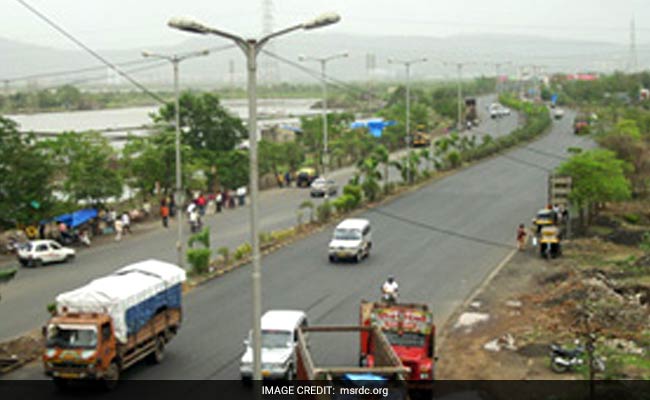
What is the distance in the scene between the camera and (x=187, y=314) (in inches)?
989

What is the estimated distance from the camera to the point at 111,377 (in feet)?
58.7

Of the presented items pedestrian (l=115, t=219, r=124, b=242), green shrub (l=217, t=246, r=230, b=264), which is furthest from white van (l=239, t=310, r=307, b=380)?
pedestrian (l=115, t=219, r=124, b=242)

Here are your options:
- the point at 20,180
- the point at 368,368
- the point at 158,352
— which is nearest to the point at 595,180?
the point at 158,352

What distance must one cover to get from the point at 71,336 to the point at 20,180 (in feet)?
64.2

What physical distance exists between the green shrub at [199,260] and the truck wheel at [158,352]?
951 cm

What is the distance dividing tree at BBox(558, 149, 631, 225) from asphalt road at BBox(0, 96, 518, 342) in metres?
14.0

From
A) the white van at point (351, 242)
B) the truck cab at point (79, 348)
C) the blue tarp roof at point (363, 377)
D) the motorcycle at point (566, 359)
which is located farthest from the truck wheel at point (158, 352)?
the white van at point (351, 242)

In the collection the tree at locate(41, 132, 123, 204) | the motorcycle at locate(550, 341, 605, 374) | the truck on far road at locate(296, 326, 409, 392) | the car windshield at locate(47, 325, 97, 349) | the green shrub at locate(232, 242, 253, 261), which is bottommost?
the green shrub at locate(232, 242, 253, 261)

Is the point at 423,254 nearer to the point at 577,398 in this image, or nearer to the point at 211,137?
the point at 577,398

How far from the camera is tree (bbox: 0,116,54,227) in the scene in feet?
115

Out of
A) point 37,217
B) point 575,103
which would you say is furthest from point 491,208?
point 575,103

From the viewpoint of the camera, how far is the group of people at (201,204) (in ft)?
136

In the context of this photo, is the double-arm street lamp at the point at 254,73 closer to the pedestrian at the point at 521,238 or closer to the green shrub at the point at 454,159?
the pedestrian at the point at 521,238

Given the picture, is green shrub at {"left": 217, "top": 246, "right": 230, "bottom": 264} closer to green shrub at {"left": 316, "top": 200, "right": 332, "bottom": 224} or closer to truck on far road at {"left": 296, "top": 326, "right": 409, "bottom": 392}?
green shrub at {"left": 316, "top": 200, "right": 332, "bottom": 224}
